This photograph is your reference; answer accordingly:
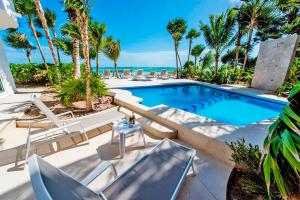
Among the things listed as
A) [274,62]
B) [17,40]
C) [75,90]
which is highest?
[17,40]

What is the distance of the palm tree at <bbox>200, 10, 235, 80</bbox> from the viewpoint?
12.6 m

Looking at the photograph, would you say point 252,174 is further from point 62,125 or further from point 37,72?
point 37,72

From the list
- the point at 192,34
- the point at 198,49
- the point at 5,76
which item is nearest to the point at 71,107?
the point at 5,76

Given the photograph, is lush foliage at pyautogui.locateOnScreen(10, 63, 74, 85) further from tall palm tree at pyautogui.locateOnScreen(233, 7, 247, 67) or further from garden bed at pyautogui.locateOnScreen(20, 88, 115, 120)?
tall palm tree at pyautogui.locateOnScreen(233, 7, 247, 67)

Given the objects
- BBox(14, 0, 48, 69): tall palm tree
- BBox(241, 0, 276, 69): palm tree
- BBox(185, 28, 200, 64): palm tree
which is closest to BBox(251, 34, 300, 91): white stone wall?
BBox(241, 0, 276, 69): palm tree

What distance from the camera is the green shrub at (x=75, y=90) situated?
5.81 meters

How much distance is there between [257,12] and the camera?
38.9 feet

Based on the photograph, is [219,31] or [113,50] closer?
[219,31]

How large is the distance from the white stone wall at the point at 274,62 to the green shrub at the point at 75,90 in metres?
10.9

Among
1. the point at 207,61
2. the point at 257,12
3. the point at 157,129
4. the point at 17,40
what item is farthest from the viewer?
the point at 17,40

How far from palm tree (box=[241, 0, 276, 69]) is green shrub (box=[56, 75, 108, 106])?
45.5 feet

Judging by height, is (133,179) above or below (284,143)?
below

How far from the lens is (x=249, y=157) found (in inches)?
78.2

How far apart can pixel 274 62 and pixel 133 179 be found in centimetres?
1195
